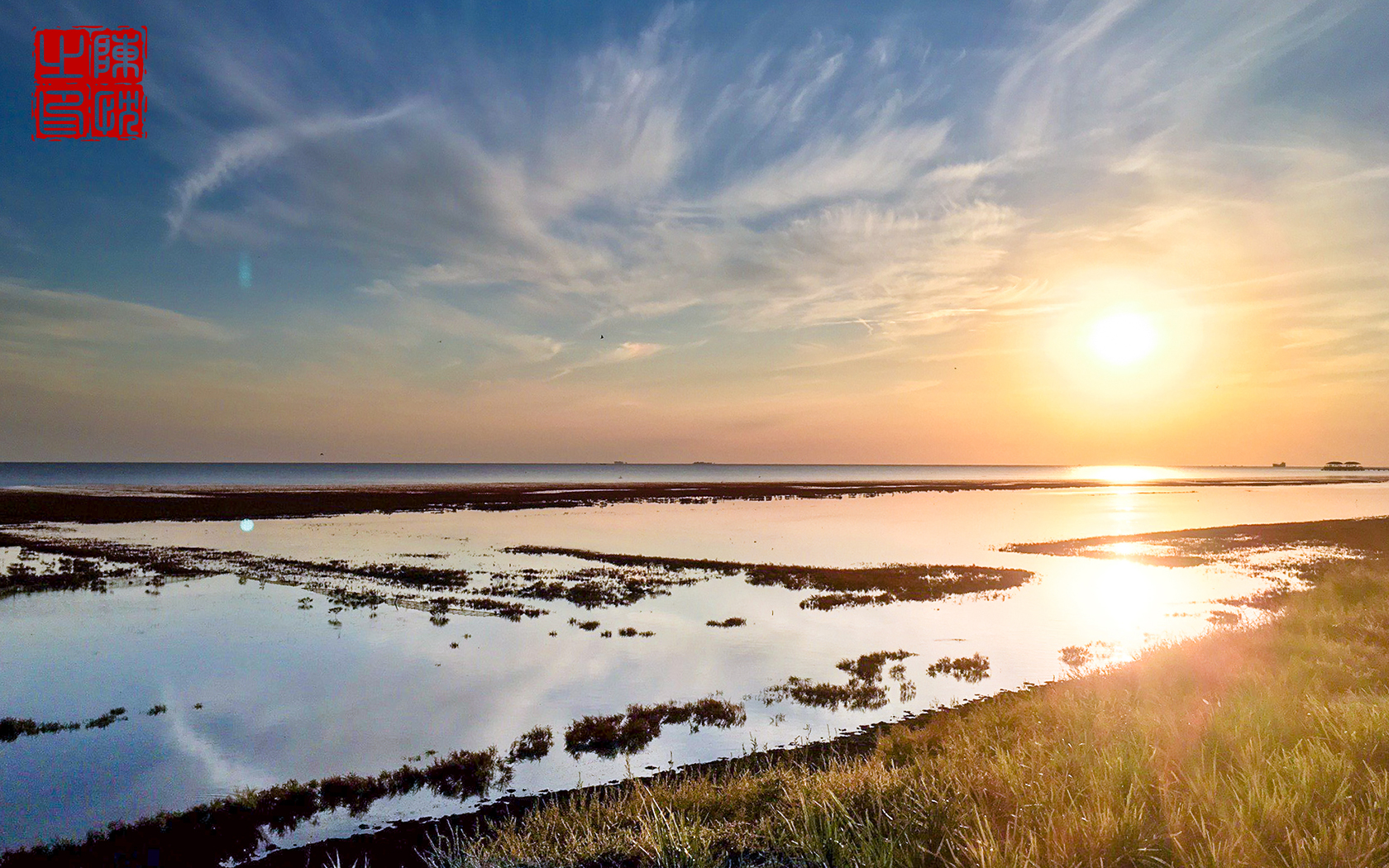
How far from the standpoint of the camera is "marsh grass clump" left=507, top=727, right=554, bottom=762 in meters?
12.7

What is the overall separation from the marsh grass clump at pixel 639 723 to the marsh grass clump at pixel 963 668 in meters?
6.22

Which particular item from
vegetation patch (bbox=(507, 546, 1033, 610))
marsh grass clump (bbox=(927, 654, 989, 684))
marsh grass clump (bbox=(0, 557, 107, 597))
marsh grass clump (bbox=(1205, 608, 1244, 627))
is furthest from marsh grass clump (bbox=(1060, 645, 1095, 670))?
marsh grass clump (bbox=(0, 557, 107, 597))

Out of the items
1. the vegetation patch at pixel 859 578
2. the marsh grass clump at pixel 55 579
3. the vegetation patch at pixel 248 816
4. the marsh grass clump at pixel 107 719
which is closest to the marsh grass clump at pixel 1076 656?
the vegetation patch at pixel 859 578

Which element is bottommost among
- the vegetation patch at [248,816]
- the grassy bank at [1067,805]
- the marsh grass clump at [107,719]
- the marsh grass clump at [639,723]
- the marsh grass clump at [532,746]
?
the marsh grass clump at [639,723]

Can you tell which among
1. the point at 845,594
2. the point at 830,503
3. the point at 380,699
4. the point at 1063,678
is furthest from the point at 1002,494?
the point at 380,699

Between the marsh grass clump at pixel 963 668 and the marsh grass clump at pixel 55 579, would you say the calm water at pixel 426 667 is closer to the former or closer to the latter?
the marsh grass clump at pixel 963 668

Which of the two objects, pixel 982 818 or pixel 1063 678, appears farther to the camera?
pixel 1063 678

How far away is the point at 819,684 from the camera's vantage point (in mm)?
16781

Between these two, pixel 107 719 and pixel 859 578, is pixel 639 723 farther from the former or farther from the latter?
pixel 859 578

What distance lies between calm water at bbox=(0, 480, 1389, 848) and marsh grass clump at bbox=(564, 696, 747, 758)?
339 mm

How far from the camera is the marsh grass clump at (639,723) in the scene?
13.2 meters

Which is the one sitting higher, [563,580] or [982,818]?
[982,818]

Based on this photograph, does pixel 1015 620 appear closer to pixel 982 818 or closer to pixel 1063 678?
pixel 1063 678

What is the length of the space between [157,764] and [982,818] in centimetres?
1406
